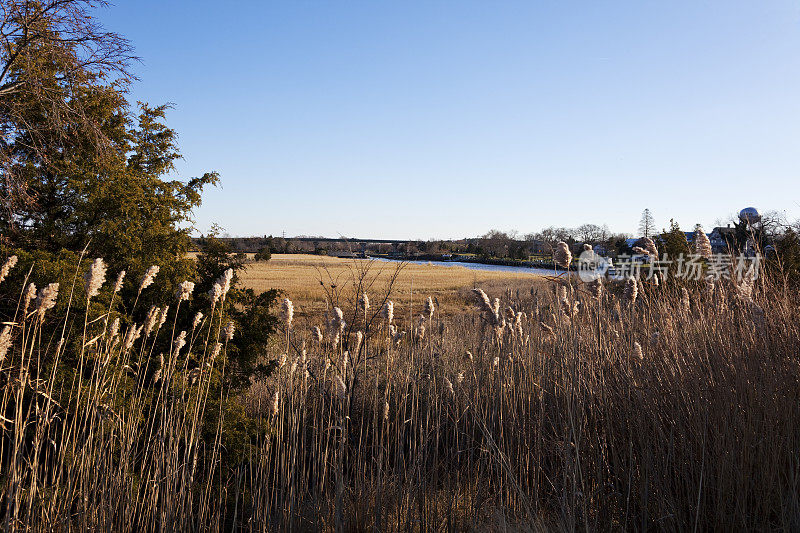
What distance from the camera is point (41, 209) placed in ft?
18.1

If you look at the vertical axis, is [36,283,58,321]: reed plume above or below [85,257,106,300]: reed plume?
below

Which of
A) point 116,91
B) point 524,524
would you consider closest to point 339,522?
point 524,524

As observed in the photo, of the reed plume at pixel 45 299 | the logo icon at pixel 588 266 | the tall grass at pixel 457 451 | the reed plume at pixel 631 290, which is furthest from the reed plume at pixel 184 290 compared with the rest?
the reed plume at pixel 631 290

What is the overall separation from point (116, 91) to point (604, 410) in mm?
9279

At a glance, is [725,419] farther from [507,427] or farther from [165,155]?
[165,155]

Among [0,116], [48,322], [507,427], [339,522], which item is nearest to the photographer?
[339,522]

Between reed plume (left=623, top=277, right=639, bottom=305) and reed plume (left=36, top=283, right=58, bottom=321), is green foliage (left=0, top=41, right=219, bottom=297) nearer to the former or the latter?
reed plume (left=36, top=283, right=58, bottom=321)

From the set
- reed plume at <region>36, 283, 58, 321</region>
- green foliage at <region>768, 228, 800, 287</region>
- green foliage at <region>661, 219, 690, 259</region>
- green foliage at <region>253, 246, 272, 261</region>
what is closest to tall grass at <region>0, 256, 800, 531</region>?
reed plume at <region>36, 283, 58, 321</region>

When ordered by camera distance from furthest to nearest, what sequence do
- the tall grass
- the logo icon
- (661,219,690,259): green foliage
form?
(661,219,690,259): green foliage < the logo icon < the tall grass

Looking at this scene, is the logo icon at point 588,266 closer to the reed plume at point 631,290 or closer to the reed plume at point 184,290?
the reed plume at point 631,290

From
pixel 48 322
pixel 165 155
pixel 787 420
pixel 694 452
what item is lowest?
pixel 694 452

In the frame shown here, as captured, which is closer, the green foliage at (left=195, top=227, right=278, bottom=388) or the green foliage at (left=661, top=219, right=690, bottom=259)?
the green foliage at (left=195, top=227, right=278, bottom=388)

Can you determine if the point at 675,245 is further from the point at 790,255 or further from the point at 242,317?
the point at 242,317

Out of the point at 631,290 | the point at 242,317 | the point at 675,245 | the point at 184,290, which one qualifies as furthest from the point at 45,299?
the point at 675,245
